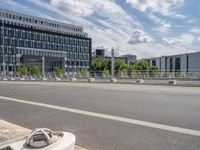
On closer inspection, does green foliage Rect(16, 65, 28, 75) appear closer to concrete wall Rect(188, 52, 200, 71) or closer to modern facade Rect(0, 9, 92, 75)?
modern facade Rect(0, 9, 92, 75)

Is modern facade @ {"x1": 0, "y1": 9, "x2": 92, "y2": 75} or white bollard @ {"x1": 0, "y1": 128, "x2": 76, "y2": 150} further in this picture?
modern facade @ {"x1": 0, "y1": 9, "x2": 92, "y2": 75}

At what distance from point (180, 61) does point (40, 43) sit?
194 feet

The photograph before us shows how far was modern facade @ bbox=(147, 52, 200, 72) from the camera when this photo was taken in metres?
100

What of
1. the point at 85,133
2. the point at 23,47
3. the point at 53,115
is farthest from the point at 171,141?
the point at 23,47

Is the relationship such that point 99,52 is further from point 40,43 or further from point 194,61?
point 194,61

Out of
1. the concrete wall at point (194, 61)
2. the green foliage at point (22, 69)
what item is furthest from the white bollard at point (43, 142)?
the concrete wall at point (194, 61)

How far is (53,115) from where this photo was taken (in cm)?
905

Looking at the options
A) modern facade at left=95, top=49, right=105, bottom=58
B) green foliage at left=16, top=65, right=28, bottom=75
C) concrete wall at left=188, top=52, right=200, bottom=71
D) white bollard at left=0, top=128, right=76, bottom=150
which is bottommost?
white bollard at left=0, top=128, right=76, bottom=150

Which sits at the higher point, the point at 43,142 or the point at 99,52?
the point at 99,52

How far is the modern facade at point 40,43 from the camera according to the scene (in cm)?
9712

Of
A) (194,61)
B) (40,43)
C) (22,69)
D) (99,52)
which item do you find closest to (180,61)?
(194,61)

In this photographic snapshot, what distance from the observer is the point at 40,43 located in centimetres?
10750

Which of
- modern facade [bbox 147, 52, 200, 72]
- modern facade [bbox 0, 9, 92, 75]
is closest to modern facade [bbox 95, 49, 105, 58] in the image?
modern facade [bbox 0, 9, 92, 75]

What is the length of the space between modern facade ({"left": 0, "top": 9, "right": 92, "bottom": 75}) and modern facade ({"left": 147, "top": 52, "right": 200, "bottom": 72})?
115ft
